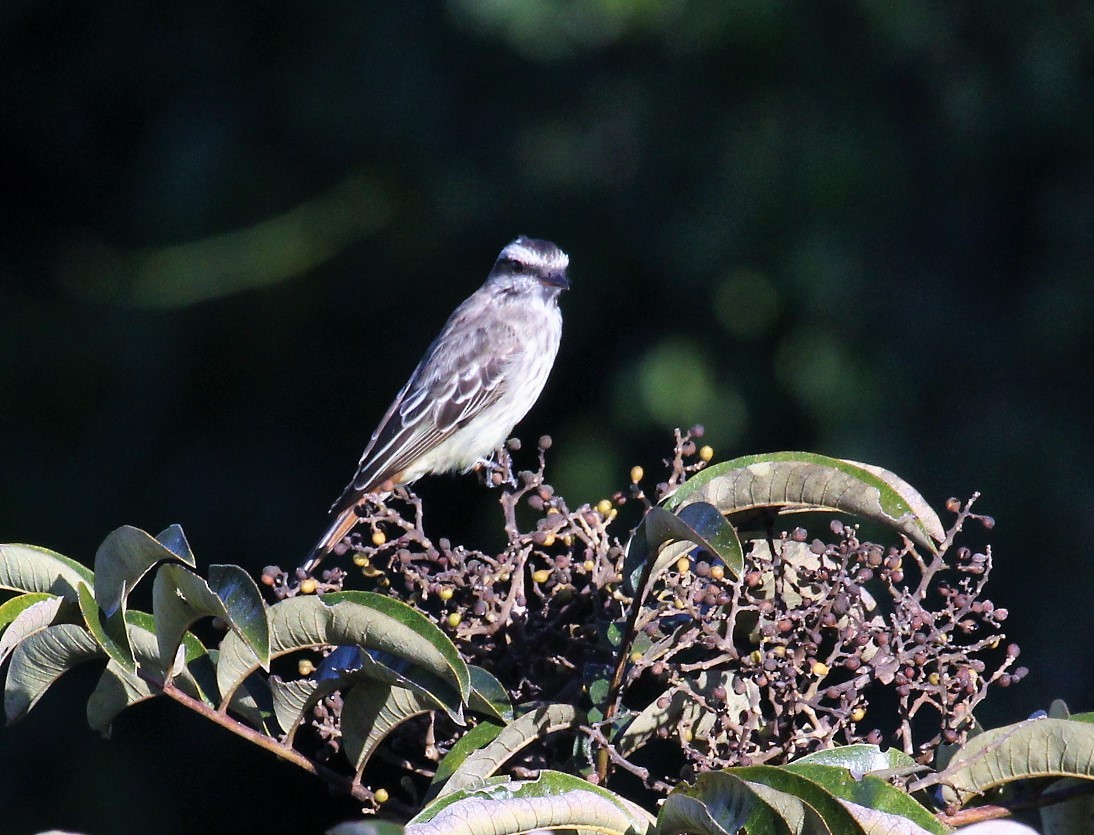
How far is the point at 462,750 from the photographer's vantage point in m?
1.79

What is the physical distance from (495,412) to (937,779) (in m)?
3.35

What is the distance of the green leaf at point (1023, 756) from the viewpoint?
1664 mm

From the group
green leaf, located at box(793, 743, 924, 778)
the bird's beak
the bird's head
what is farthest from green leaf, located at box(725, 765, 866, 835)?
the bird's head

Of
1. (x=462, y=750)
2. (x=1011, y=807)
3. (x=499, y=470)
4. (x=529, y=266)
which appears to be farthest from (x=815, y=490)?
(x=529, y=266)

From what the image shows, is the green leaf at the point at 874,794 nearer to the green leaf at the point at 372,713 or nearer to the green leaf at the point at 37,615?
the green leaf at the point at 372,713

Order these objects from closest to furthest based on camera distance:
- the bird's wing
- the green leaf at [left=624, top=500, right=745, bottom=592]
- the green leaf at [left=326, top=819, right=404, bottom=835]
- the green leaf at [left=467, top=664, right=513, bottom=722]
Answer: the green leaf at [left=326, top=819, right=404, bottom=835]
the green leaf at [left=624, top=500, right=745, bottom=592]
the green leaf at [left=467, top=664, right=513, bottom=722]
the bird's wing

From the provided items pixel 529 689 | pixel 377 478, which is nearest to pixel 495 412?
pixel 377 478

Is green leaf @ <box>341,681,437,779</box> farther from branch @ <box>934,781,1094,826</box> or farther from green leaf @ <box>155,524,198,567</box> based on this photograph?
branch @ <box>934,781,1094,826</box>

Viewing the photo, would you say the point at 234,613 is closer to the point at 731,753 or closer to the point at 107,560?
the point at 107,560

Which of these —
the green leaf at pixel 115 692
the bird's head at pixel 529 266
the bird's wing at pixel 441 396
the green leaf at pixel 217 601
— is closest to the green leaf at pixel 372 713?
the green leaf at pixel 217 601

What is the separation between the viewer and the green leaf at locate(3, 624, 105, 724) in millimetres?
1897

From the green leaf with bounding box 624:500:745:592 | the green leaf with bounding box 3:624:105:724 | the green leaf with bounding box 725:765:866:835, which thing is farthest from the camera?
the green leaf with bounding box 3:624:105:724

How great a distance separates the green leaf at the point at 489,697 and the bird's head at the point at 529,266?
128 inches

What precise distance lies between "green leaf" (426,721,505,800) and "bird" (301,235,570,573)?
106 inches
